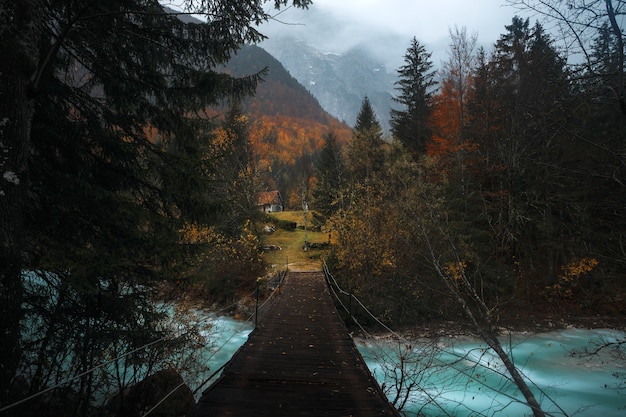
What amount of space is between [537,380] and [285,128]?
7031 centimetres

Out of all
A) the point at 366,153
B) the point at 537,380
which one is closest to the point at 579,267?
the point at 537,380

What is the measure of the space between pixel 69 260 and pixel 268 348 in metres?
3.89

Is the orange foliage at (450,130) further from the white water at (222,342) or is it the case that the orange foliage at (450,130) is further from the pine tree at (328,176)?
the white water at (222,342)

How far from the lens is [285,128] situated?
73812mm

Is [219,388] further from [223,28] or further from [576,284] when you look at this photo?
[576,284]

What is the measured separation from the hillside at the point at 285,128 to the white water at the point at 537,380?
14978mm

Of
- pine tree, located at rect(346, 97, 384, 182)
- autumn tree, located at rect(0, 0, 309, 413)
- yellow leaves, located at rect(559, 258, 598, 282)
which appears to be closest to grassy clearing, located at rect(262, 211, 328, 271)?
pine tree, located at rect(346, 97, 384, 182)

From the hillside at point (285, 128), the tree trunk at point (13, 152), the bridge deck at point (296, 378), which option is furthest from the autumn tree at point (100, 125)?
the hillside at point (285, 128)

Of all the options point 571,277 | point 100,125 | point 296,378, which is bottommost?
point 571,277

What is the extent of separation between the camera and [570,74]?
4.57 meters

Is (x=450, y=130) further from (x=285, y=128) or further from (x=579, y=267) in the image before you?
(x=285, y=128)

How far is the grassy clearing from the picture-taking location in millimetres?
20222

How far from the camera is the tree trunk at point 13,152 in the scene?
308 cm

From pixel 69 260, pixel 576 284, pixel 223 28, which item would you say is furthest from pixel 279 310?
pixel 576 284
